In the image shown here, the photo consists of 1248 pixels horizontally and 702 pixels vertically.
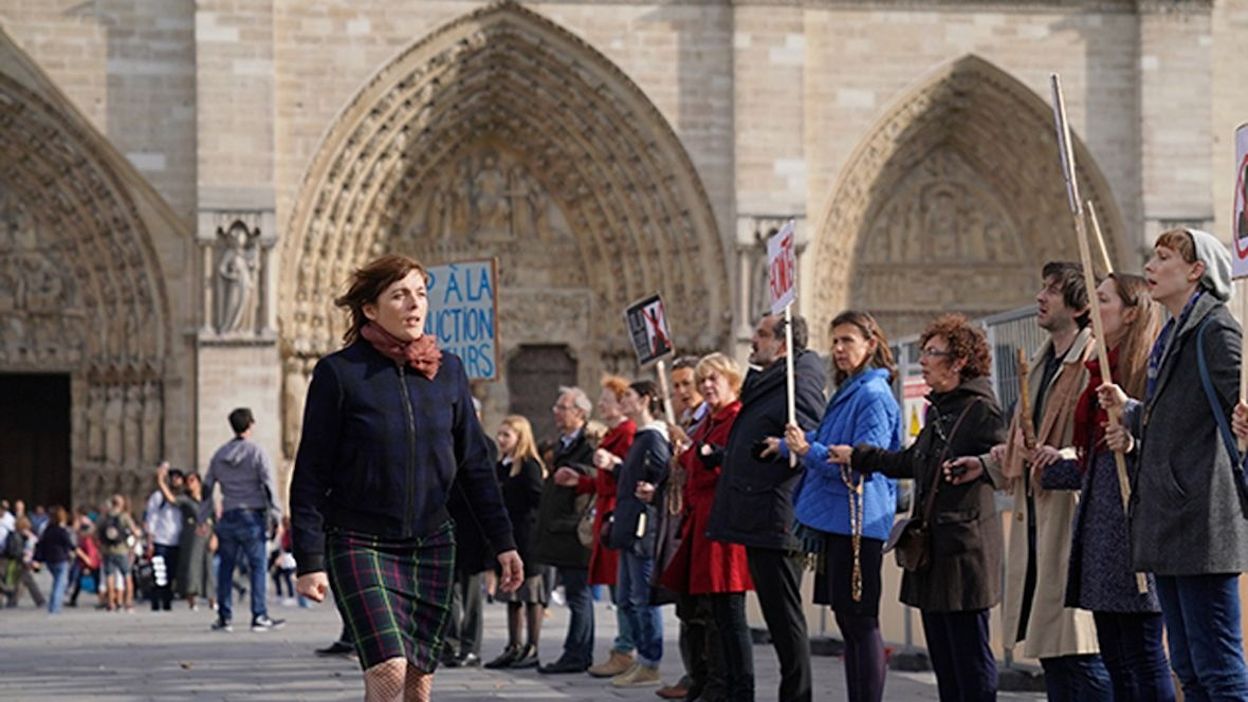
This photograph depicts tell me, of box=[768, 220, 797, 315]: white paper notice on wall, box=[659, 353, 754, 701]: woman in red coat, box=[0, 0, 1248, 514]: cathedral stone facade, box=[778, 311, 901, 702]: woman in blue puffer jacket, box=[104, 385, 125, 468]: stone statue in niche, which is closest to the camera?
box=[778, 311, 901, 702]: woman in blue puffer jacket

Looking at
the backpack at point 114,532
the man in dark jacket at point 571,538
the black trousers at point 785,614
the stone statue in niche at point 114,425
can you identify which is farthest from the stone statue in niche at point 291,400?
the black trousers at point 785,614

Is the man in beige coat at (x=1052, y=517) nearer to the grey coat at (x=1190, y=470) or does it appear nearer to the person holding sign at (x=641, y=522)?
the grey coat at (x=1190, y=470)

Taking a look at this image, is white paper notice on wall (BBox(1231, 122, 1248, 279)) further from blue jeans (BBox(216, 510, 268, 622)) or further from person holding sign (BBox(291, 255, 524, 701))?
blue jeans (BBox(216, 510, 268, 622))

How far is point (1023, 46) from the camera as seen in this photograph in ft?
Result: 89.0

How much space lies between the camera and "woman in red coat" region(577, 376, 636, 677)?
12.1 metres

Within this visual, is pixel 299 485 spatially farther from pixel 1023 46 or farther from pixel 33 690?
pixel 1023 46

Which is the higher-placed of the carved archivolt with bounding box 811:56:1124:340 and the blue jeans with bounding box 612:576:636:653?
the carved archivolt with bounding box 811:56:1124:340

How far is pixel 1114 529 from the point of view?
6969mm

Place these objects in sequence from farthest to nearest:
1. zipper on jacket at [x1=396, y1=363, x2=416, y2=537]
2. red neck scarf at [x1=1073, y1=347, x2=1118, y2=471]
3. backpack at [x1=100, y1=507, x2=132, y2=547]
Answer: backpack at [x1=100, y1=507, x2=132, y2=547] → red neck scarf at [x1=1073, y1=347, x2=1118, y2=471] → zipper on jacket at [x1=396, y1=363, x2=416, y2=537]

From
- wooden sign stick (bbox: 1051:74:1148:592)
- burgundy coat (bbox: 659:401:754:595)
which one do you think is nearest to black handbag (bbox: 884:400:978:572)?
wooden sign stick (bbox: 1051:74:1148:592)

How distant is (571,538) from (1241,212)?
644 centimetres

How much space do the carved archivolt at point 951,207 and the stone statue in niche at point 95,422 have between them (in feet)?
28.9

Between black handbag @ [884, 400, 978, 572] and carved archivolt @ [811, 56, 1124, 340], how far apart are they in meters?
19.0

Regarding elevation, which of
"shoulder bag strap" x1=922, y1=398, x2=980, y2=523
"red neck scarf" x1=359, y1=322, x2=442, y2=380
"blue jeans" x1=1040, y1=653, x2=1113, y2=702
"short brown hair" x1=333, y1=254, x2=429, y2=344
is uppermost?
"short brown hair" x1=333, y1=254, x2=429, y2=344
